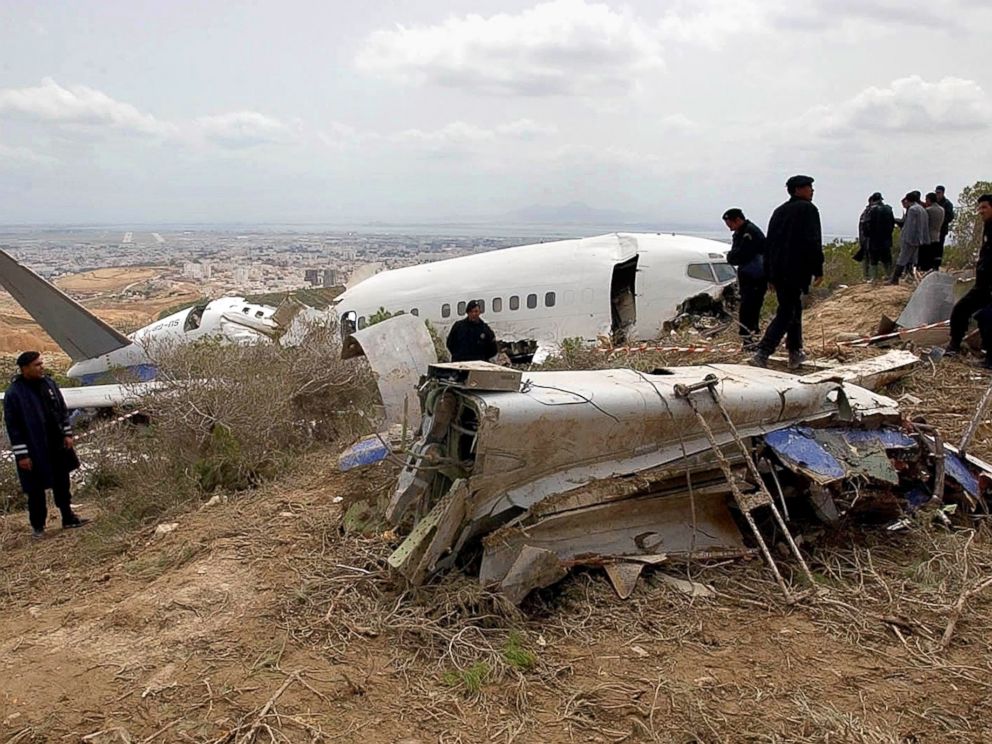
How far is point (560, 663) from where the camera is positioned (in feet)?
12.8

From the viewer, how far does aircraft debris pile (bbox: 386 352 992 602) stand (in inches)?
174

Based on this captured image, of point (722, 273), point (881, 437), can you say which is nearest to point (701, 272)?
point (722, 273)

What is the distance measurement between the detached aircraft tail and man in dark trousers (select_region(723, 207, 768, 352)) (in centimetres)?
1190

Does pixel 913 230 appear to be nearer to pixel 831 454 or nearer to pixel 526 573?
pixel 831 454

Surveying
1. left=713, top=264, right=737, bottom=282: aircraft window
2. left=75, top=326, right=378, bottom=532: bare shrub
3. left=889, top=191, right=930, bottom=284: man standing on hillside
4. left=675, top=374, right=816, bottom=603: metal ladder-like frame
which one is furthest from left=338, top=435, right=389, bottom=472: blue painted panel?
left=889, top=191, right=930, bottom=284: man standing on hillside

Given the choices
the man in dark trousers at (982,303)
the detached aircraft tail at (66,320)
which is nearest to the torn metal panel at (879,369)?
the man in dark trousers at (982,303)

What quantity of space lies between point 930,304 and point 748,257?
120 inches

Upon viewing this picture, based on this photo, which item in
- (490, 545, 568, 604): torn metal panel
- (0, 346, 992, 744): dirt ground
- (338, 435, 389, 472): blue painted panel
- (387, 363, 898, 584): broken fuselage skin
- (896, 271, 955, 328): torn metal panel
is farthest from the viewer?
(896, 271, 955, 328): torn metal panel

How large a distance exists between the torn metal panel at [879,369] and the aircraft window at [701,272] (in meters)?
5.38

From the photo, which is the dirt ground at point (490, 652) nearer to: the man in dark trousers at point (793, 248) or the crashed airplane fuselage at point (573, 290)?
the man in dark trousers at point (793, 248)

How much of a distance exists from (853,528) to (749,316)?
14.2 feet

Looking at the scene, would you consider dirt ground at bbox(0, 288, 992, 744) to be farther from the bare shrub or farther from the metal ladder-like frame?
the bare shrub

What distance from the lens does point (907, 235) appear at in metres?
12.2

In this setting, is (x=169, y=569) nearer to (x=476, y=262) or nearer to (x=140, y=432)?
(x=140, y=432)
